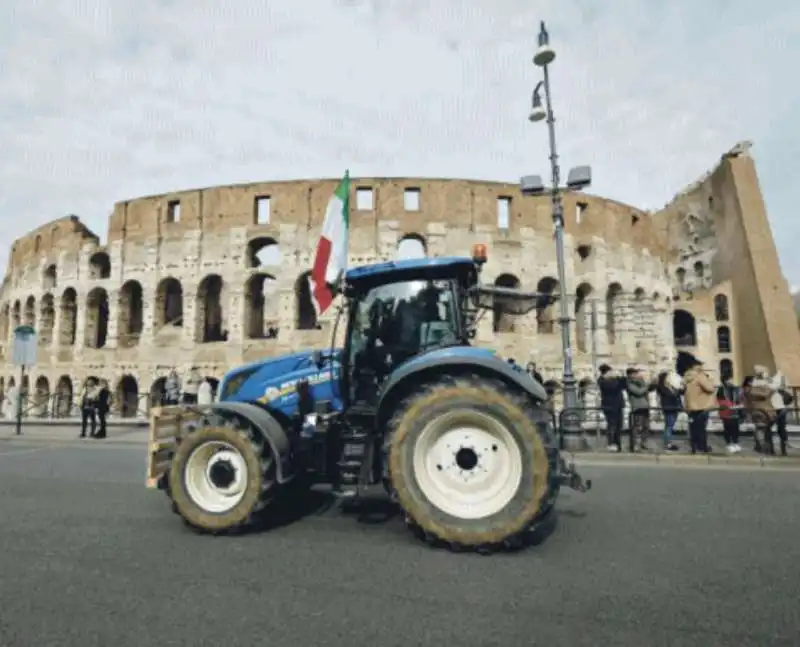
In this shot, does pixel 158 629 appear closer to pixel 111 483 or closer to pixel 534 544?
pixel 534 544

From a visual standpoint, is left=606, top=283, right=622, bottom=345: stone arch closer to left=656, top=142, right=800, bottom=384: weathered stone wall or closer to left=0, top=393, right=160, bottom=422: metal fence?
left=656, top=142, right=800, bottom=384: weathered stone wall

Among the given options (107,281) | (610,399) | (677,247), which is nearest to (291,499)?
(610,399)

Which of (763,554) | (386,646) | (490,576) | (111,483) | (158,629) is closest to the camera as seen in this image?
(386,646)

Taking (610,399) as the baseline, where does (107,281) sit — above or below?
above

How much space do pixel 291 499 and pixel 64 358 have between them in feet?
83.3

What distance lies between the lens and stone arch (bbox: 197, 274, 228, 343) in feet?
80.2

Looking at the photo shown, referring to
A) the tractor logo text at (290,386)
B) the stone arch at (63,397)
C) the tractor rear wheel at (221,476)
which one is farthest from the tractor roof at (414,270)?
the stone arch at (63,397)

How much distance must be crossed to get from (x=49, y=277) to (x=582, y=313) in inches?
1136

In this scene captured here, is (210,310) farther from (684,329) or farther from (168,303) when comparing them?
(684,329)

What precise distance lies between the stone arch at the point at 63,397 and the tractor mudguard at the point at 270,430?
23.6m

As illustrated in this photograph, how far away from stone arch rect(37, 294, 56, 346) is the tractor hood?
2749cm

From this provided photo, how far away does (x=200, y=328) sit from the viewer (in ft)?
80.0

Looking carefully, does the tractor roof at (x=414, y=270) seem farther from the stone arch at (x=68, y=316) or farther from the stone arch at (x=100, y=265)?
the stone arch at (x=68, y=316)

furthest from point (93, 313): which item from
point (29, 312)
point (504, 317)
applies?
point (504, 317)
